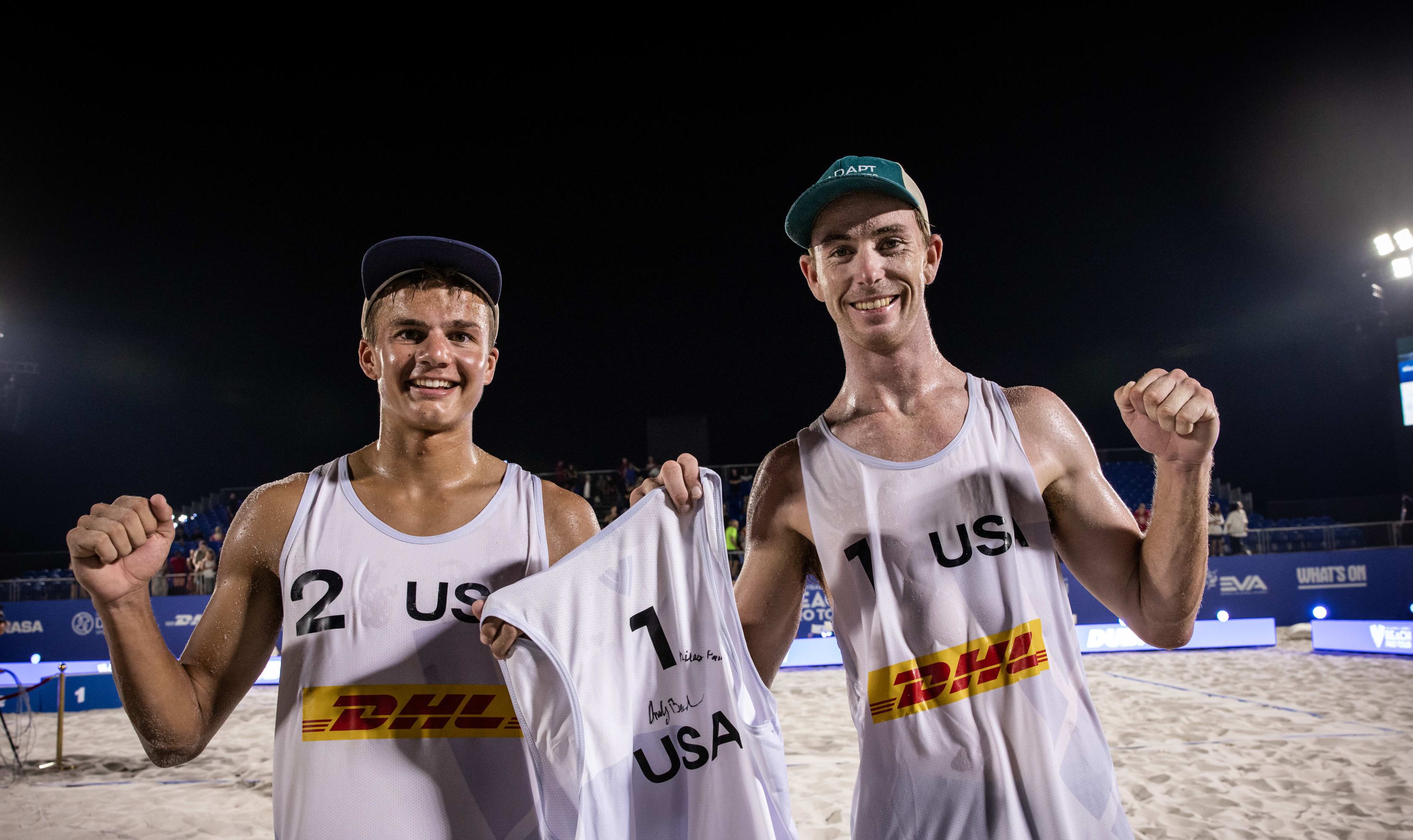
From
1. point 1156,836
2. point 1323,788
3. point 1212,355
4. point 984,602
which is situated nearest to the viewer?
point 984,602

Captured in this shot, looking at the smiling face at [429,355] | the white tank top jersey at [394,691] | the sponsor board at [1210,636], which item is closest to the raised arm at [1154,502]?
the white tank top jersey at [394,691]

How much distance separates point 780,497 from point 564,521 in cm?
61

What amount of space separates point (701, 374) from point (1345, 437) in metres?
17.3

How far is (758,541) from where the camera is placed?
212cm

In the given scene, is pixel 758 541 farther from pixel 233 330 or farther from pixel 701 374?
pixel 233 330

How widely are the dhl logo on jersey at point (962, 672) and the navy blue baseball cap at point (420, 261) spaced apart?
4.57ft

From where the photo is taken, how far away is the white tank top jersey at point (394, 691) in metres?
1.74

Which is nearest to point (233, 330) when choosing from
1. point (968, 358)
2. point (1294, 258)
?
point (968, 358)

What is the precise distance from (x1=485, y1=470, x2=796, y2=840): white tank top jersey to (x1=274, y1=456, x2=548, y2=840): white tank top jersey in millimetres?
130

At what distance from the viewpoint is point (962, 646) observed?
1.83 m

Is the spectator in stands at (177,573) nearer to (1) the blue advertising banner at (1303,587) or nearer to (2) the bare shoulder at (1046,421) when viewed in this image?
(2) the bare shoulder at (1046,421)

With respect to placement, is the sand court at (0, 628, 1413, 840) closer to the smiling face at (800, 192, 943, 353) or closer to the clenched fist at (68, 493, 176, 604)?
the smiling face at (800, 192, 943, 353)

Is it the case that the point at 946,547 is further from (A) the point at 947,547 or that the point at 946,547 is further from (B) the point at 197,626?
(B) the point at 197,626
